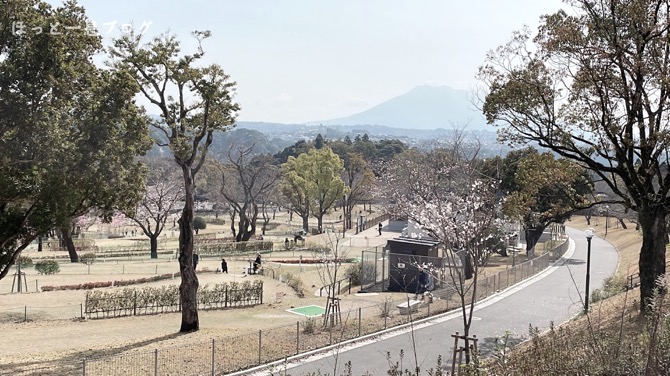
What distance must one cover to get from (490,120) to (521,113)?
1005mm

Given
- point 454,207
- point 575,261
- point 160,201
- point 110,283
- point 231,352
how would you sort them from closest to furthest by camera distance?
point 231,352
point 110,283
point 454,207
point 575,261
point 160,201

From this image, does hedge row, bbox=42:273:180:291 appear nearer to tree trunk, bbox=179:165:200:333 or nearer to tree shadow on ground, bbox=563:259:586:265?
tree trunk, bbox=179:165:200:333

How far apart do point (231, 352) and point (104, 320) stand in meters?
9.77

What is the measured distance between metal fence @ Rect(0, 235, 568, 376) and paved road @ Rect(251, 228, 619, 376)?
2.55ft

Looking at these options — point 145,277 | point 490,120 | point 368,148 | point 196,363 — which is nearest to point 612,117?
point 490,120

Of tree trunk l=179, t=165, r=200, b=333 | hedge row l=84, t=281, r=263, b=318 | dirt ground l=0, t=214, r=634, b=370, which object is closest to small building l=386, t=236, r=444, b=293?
dirt ground l=0, t=214, r=634, b=370

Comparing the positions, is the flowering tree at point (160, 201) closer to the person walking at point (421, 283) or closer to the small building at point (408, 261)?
the small building at point (408, 261)

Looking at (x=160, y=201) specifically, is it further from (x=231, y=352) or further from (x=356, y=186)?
(x=231, y=352)

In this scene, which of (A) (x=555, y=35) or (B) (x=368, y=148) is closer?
(A) (x=555, y=35)

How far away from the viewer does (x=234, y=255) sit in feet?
150

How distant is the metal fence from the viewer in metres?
13.6

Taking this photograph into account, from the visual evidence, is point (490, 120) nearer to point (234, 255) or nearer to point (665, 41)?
point (665, 41)

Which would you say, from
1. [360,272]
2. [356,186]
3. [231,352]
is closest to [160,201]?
[356,186]

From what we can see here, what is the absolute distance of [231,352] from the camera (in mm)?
15273
